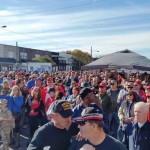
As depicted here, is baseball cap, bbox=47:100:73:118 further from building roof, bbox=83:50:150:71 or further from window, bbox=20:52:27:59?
window, bbox=20:52:27:59

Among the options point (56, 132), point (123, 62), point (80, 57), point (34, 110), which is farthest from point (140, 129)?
point (80, 57)

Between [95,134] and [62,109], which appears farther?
[62,109]

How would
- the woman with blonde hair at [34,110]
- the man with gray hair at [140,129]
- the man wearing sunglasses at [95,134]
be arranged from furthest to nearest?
the woman with blonde hair at [34,110] → the man with gray hair at [140,129] → the man wearing sunglasses at [95,134]

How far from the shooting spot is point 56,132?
12.4ft

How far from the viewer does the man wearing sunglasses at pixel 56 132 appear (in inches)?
145

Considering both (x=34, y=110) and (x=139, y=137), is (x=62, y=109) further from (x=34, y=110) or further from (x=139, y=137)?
(x=34, y=110)

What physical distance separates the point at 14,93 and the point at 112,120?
292 cm

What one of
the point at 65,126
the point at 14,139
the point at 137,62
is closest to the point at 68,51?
the point at 137,62

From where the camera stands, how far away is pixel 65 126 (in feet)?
12.5

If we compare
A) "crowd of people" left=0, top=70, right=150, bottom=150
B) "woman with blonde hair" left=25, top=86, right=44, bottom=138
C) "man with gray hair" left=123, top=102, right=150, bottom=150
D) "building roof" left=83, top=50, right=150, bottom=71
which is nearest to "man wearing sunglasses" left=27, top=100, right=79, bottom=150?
"crowd of people" left=0, top=70, right=150, bottom=150

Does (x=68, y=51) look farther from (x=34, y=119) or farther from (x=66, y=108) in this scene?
(x=66, y=108)

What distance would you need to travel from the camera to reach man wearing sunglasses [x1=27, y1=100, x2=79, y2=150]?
3.68 m

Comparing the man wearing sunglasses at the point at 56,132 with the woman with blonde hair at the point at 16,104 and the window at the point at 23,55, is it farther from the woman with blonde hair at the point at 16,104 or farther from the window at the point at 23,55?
the window at the point at 23,55

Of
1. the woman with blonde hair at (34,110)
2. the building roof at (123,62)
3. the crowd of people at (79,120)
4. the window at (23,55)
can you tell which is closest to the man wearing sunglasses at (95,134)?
the crowd of people at (79,120)
